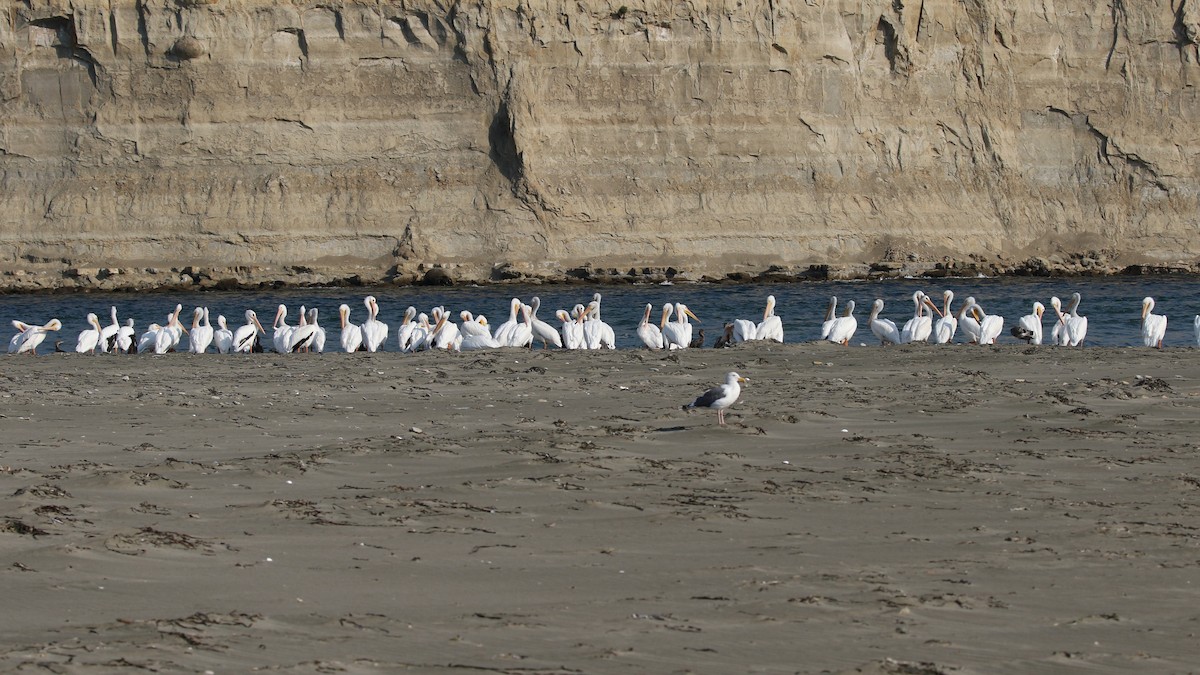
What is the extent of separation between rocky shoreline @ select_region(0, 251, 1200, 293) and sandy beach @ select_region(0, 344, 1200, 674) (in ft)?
92.8

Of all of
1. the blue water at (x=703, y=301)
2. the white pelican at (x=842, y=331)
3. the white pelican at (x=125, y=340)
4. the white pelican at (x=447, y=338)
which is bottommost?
the white pelican at (x=125, y=340)

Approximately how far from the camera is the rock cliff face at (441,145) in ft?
142

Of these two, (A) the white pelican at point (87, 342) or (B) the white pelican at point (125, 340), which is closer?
(A) the white pelican at point (87, 342)

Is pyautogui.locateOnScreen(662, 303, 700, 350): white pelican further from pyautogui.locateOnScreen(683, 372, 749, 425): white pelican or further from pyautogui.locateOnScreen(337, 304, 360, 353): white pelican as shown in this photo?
pyautogui.locateOnScreen(683, 372, 749, 425): white pelican

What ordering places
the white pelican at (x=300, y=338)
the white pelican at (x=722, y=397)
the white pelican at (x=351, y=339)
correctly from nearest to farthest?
the white pelican at (x=722, y=397), the white pelican at (x=351, y=339), the white pelican at (x=300, y=338)

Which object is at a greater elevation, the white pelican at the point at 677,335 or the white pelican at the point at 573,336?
the white pelican at the point at 677,335

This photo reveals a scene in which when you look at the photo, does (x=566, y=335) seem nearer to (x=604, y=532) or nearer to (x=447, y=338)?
(x=447, y=338)

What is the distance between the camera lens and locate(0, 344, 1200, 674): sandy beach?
577cm

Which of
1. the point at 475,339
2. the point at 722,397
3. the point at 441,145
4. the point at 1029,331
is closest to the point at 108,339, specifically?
the point at 475,339

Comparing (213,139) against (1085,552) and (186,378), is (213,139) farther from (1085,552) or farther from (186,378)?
(1085,552)

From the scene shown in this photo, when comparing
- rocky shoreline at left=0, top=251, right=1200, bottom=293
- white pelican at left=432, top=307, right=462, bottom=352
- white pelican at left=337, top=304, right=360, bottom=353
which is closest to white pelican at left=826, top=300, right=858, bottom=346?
white pelican at left=432, top=307, right=462, bottom=352

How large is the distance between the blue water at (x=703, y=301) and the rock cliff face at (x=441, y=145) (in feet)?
10.7

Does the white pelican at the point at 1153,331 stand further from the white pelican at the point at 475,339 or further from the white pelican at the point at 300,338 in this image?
the white pelican at the point at 300,338

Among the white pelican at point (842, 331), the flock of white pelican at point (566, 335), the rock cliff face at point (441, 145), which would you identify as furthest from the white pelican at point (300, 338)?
the rock cliff face at point (441, 145)
